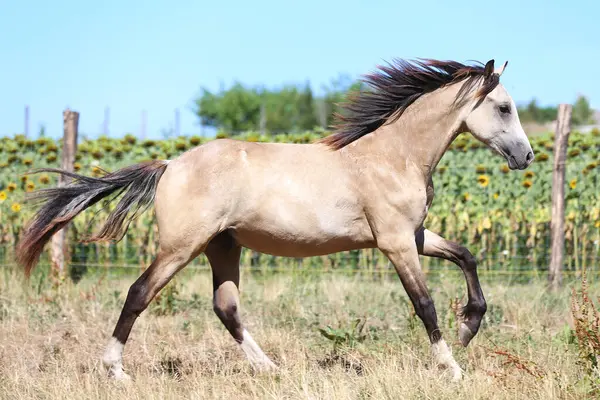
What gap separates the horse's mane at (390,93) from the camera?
213 inches

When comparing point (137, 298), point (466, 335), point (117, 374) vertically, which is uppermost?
point (137, 298)

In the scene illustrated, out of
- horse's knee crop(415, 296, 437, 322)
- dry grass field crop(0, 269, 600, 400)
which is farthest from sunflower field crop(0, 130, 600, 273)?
horse's knee crop(415, 296, 437, 322)

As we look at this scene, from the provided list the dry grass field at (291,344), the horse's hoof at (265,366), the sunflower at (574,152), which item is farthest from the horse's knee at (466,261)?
the sunflower at (574,152)

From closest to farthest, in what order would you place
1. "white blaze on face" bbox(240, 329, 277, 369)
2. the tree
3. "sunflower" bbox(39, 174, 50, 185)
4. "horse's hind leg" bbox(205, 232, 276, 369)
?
"white blaze on face" bbox(240, 329, 277, 369) < "horse's hind leg" bbox(205, 232, 276, 369) < "sunflower" bbox(39, 174, 50, 185) < the tree

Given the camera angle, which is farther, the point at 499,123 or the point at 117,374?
the point at 499,123

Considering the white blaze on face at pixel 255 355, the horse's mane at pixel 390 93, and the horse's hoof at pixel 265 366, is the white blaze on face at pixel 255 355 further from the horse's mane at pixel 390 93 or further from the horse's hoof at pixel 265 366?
the horse's mane at pixel 390 93

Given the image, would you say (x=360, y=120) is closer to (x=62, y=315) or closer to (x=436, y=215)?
(x=62, y=315)

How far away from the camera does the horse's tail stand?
5371mm

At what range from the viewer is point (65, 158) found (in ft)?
30.0

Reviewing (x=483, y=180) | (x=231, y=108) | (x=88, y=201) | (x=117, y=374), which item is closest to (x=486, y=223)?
(x=483, y=180)

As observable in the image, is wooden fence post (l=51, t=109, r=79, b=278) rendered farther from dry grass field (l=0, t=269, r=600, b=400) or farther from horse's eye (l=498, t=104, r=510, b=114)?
horse's eye (l=498, t=104, r=510, b=114)

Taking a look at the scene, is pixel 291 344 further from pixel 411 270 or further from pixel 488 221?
pixel 488 221

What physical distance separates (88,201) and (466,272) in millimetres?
2745

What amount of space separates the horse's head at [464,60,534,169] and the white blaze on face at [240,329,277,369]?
7.07ft
